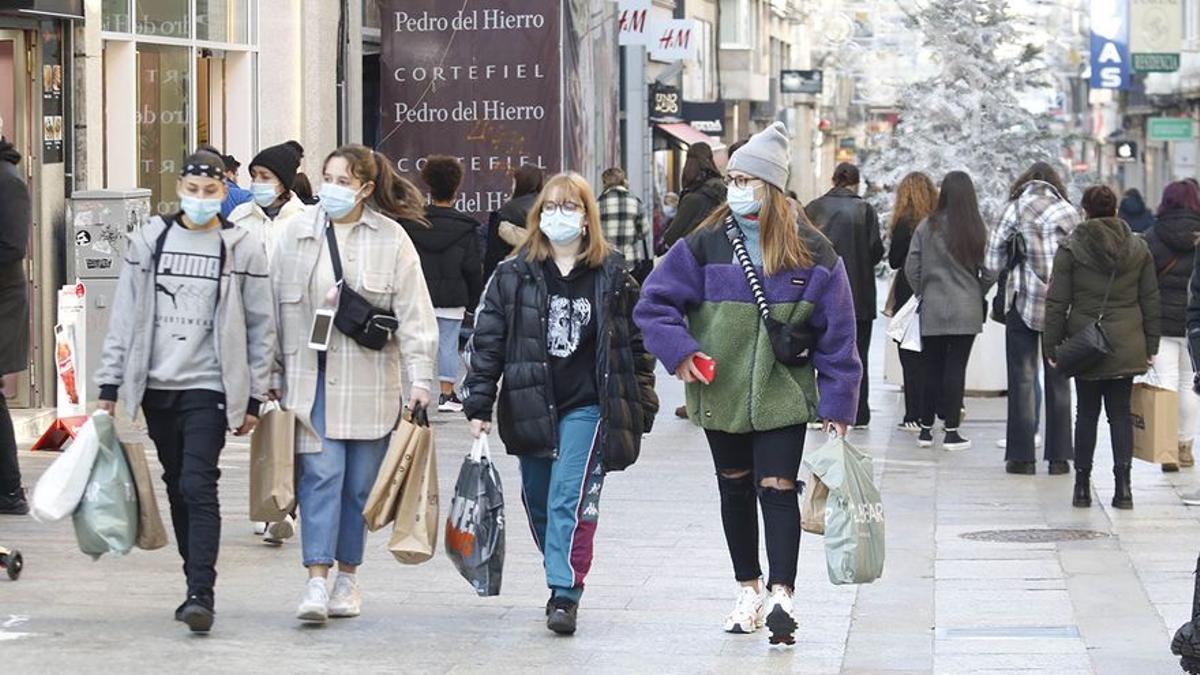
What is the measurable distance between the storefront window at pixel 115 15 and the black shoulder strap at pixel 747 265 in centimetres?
965

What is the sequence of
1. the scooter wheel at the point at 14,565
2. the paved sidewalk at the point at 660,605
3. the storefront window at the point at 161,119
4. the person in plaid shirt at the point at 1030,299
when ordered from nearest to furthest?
the paved sidewalk at the point at 660,605 → the scooter wheel at the point at 14,565 → the person in plaid shirt at the point at 1030,299 → the storefront window at the point at 161,119

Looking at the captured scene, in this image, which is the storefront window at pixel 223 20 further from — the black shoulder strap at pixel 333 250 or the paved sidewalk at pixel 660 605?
the black shoulder strap at pixel 333 250

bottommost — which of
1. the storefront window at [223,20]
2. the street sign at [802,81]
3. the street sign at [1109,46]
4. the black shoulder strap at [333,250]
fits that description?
the black shoulder strap at [333,250]

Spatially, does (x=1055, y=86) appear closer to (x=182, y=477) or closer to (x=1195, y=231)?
(x=1195, y=231)

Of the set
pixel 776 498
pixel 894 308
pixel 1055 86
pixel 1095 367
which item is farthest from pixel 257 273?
pixel 1055 86

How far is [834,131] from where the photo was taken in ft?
308

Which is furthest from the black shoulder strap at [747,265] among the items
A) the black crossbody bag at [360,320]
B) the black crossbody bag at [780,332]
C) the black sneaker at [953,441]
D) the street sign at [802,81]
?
the street sign at [802,81]

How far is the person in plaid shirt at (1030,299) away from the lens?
47.6ft

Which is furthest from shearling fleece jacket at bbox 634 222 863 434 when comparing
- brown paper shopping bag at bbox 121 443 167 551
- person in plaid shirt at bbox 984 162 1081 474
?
person in plaid shirt at bbox 984 162 1081 474

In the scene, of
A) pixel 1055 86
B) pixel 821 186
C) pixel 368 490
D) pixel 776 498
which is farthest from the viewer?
pixel 821 186

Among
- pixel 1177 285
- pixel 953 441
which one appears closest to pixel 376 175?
pixel 1177 285

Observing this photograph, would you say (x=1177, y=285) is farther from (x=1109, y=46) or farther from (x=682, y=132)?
(x=1109, y=46)

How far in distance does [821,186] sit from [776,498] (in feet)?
264

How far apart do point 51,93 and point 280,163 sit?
204 inches
